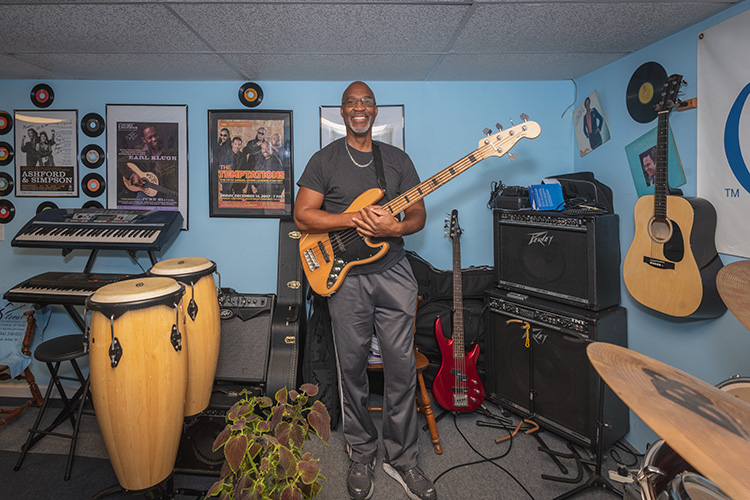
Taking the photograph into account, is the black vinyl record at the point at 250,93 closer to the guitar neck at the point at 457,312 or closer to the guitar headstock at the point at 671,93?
the guitar neck at the point at 457,312

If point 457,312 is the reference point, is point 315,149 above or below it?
above

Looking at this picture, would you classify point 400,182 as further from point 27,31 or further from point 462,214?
point 27,31

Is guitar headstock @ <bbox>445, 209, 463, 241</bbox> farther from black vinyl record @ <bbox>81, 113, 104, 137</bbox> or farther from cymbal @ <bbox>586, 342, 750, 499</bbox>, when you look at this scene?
black vinyl record @ <bbox>81, 113, 104, 137</bbox>

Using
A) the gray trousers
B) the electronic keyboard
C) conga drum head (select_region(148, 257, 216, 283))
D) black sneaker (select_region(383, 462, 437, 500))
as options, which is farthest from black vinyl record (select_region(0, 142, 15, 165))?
black sneaker (select_region(383, 462, 437, 500))

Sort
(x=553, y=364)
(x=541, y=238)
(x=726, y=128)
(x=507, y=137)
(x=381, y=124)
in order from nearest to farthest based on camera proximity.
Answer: (x=726, y=128), (x=507, y=137), (x=553, y=364), (x=541, y=238), (x=381, y=124)

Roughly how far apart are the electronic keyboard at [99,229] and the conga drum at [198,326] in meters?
0.67

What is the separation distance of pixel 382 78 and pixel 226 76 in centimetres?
101

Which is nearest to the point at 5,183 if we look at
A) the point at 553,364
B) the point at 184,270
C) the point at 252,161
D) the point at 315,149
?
the point at 252,161

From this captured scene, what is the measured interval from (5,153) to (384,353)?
2991mm

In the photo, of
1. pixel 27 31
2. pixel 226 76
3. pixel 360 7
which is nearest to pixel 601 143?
pixel 360 7

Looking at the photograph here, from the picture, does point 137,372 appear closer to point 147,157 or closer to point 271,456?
point 271,456

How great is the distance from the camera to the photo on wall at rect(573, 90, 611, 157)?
2352mm

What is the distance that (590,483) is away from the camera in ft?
5.58

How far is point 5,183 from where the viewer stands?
2.73m
